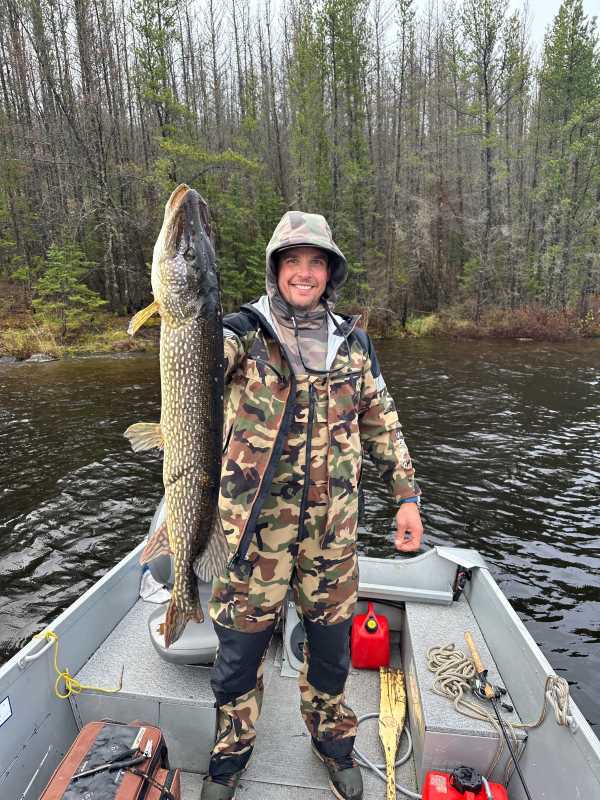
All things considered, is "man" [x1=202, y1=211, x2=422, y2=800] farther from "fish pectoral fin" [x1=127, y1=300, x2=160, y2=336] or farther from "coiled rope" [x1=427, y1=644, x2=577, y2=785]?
"coiled rope" [x1=427, y1=644, x2=577, y2=785]

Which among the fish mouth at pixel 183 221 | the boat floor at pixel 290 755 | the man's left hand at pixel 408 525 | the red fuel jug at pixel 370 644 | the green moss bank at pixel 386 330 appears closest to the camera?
the fish mouth at pixel 183 221

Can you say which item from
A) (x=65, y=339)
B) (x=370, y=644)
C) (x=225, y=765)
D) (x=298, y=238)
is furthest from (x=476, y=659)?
(x=65, y=339)

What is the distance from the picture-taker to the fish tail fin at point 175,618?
83.1 inches

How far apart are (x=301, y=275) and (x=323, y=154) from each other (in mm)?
24605

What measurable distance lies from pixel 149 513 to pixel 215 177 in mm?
19091

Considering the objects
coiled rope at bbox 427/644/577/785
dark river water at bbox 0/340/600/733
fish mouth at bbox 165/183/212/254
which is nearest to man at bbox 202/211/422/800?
fish mouth at bbox 165/183/212/254

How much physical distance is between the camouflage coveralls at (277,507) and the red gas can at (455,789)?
659mm

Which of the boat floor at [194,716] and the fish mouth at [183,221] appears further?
the boat floor at [194,716]

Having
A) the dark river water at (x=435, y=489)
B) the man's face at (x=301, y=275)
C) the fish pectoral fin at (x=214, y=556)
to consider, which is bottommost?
the dark river water at (x=435, y=489)

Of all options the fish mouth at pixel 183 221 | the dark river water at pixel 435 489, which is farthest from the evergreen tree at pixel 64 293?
the fish mouth at pixel 183 221

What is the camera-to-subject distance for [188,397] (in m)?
1.91

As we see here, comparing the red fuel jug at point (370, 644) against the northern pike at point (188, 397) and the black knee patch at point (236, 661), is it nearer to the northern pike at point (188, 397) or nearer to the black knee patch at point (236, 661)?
the black knee patch at point (236, 661)

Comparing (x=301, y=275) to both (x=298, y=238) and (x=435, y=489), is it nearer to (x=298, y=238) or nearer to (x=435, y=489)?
(x=298, y=238)

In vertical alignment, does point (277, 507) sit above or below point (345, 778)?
above
